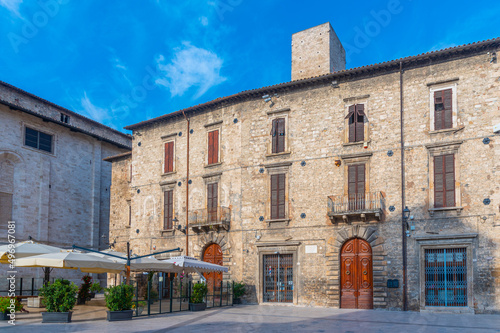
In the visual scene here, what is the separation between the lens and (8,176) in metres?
29.3

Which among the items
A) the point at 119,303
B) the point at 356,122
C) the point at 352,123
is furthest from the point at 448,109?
the point at 119,303

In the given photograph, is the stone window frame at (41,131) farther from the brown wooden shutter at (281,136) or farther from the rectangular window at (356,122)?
the rectangular window at (356,122)

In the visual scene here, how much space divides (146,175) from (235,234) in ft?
25.3

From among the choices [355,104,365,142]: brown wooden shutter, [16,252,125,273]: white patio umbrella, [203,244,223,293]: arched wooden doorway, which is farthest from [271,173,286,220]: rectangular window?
[16,252,125,273]: white patio umbrella

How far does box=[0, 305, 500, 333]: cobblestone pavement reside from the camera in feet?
44.4

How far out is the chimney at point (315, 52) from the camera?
2578 cm

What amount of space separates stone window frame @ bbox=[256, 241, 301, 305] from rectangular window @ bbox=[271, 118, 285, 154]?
465cm

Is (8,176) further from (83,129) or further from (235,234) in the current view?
(235,234)

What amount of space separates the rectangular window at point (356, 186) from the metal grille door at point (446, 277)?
11.3 ft

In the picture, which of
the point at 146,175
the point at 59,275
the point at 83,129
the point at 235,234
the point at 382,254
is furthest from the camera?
the point at 83,129

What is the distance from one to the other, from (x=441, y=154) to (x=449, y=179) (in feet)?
3.58

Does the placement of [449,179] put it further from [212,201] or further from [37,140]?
[37,140]

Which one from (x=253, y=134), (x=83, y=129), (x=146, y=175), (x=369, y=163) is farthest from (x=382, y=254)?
(x=83, y=129)

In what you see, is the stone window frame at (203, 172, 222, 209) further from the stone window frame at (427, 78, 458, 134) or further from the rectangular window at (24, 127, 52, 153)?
the rectangular window at (24, 127, 52, 153)
